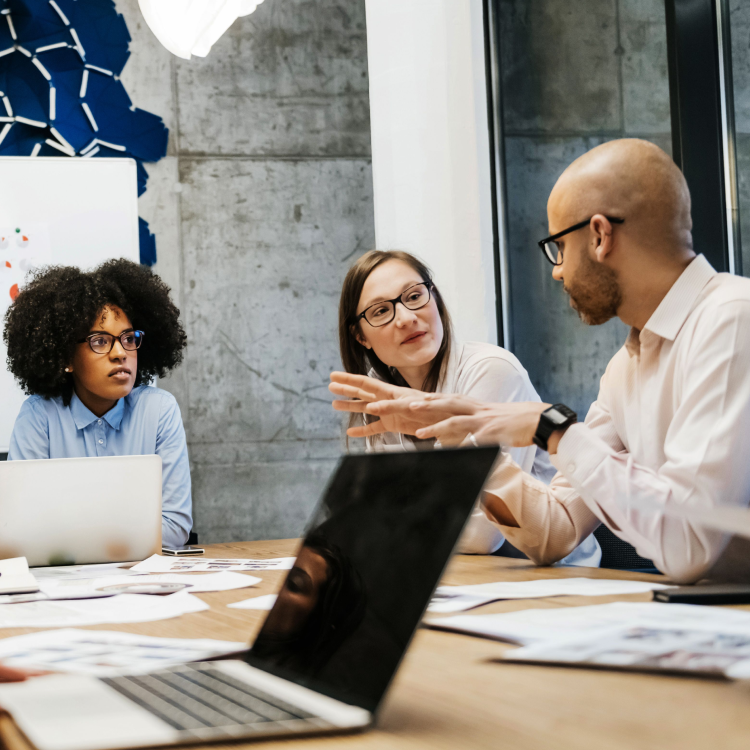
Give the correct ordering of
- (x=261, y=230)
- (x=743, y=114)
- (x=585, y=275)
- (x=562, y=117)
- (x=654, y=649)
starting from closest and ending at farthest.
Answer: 1. (x=654, y=649)
2. (x=585, y=275)
3. (x=743, y=114)
4. (x=562, y=117)
5. (x=261, y=230)

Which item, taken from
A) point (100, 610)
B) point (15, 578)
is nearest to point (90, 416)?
point (15, 578)

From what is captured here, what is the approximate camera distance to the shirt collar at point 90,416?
2.84 meters

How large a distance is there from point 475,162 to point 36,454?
209 cm

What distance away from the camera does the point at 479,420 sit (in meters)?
1.31

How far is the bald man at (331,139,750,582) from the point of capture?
1255 millimetres

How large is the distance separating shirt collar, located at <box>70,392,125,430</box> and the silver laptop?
1.04 meters

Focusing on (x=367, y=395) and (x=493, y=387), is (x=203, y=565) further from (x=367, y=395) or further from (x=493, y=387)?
(x=493, y=387)

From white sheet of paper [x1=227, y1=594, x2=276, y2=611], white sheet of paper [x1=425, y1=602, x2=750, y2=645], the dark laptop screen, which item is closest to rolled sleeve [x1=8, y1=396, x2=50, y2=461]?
white sheet of paper [x1=227, y1=594, x2=276, y2=611]

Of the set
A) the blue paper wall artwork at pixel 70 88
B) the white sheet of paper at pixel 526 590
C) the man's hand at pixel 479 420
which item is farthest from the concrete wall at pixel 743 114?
the blue paper wall artwork at pixel 70 88

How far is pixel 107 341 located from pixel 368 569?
99.4 inches

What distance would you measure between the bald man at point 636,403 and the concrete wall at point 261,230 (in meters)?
2.52

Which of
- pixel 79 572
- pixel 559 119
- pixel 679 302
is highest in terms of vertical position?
pixel 559 119

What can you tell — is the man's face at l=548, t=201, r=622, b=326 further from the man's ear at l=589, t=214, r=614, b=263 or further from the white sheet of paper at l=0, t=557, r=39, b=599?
the white sheet of paper at l=0, t=557, r=39, b=599

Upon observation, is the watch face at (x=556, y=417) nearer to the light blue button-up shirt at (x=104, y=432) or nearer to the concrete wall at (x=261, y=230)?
the light blue button-up shirt at (x=104, y=432)
